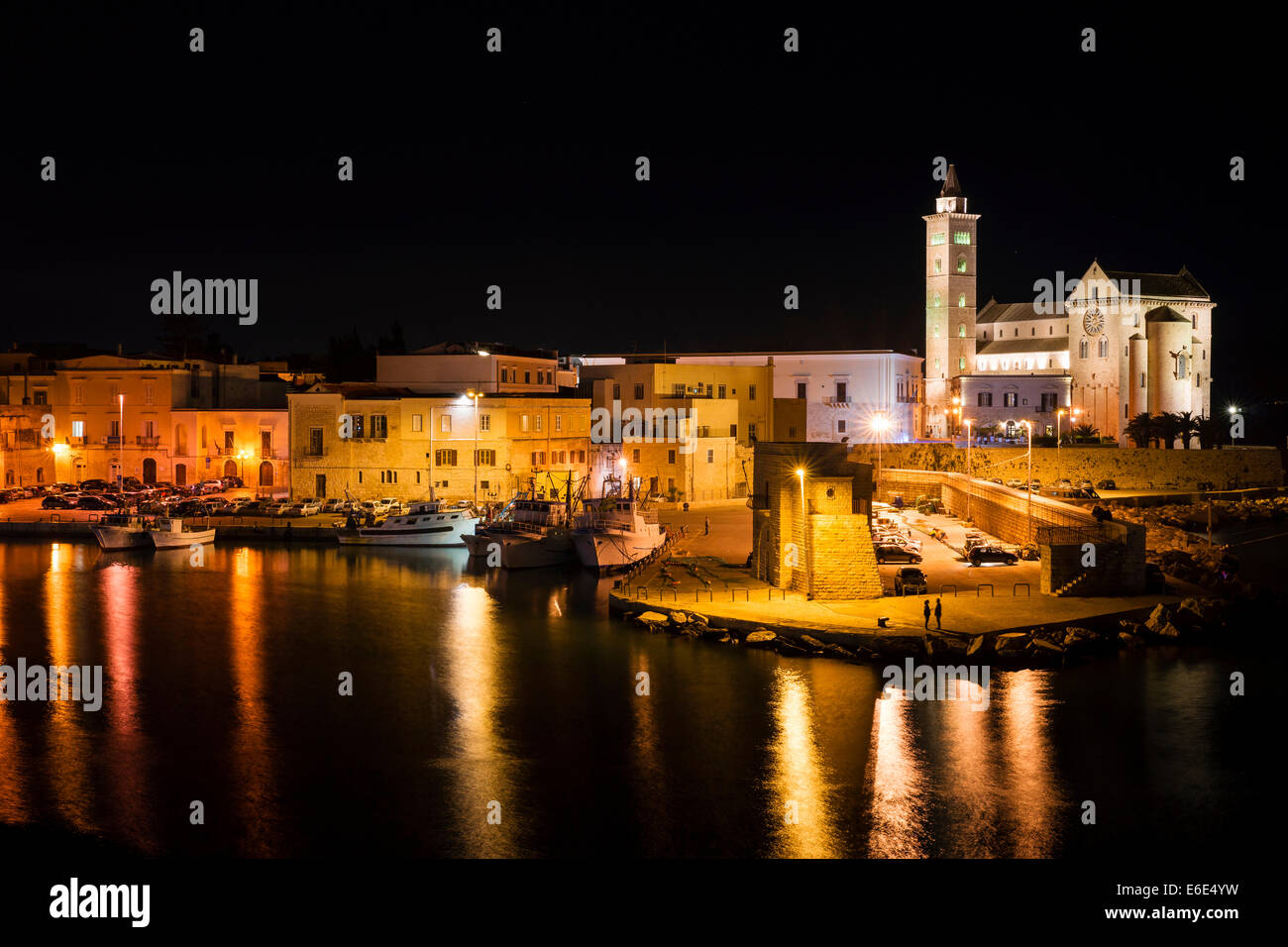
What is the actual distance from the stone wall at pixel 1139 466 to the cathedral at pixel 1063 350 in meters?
6.10

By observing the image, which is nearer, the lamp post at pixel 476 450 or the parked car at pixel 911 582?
the parked car at pixel 911 582

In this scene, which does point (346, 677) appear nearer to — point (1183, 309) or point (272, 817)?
point (272, 817)

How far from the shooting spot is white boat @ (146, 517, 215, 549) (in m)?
38.2

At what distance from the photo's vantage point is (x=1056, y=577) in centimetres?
2450

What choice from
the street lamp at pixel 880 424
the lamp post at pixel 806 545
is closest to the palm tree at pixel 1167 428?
the street lamp at pixel 880 424

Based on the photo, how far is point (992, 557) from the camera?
92.1ft

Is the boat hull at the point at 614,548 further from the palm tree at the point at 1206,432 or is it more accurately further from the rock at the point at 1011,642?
the palm tree at the point at 1206,432

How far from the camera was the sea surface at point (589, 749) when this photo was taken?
48.4 feet

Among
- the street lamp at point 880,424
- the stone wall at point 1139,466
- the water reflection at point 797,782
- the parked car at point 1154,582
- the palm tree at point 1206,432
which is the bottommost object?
the water reflection at point 797,782

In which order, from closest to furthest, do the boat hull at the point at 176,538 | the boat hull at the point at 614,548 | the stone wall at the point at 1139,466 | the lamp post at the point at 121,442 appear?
the boat hull at the point at 614,548
the boat hull at the point at 176,538
the lamp post at the point at 121,442
the stone wall at the point at 1139,466

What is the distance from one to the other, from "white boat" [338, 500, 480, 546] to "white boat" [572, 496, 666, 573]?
19.4 feet

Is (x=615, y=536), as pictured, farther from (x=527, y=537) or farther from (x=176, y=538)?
(x=176, y=538)

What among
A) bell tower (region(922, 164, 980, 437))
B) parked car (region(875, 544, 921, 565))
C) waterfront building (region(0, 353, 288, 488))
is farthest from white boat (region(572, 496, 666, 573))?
bell tower (region(922, 164, 980, 437))

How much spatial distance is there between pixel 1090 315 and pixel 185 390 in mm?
42842
